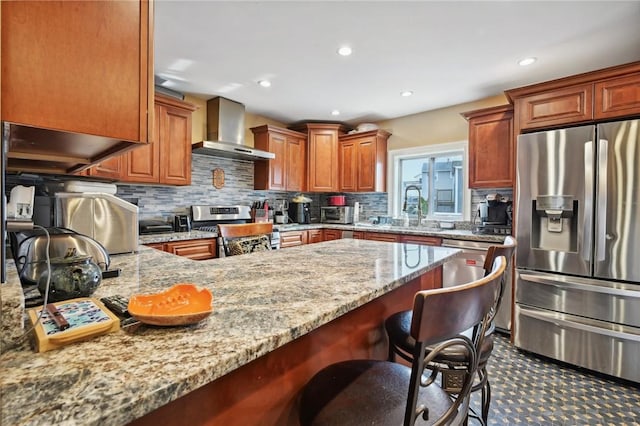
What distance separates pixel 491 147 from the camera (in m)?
3.23

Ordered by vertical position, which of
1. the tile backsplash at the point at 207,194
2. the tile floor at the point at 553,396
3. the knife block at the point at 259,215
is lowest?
the tile floor at the point at 553,396

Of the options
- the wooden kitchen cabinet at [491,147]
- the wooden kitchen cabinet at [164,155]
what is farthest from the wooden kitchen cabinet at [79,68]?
the wooden kitchen cabinet at [491,147]

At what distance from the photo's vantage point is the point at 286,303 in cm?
90

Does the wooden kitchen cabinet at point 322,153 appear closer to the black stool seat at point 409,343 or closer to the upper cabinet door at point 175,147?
the upper cabinet door at point 175,147

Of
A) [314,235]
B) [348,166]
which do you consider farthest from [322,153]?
[314,235]

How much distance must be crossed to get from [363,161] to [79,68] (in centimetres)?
398

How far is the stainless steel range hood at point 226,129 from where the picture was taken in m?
3.68

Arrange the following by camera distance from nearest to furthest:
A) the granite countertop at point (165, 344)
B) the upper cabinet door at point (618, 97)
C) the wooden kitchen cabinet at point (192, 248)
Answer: the granite countertop at point (165, 344) < the upper cabinet door at point (618, 97) < the wooden kitchen cabinet at point (192, 248)

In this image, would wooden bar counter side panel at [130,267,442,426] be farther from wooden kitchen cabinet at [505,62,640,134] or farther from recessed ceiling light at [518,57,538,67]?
recessed ceiling light at [518,57,538,67]

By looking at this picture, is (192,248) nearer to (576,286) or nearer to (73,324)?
(73,324)

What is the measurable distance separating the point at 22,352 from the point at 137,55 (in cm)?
69

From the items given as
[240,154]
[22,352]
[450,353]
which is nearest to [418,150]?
[240,154]

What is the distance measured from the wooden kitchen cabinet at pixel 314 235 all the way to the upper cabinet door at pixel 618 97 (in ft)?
10.2

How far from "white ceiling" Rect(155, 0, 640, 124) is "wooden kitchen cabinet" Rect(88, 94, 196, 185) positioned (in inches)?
12.2
